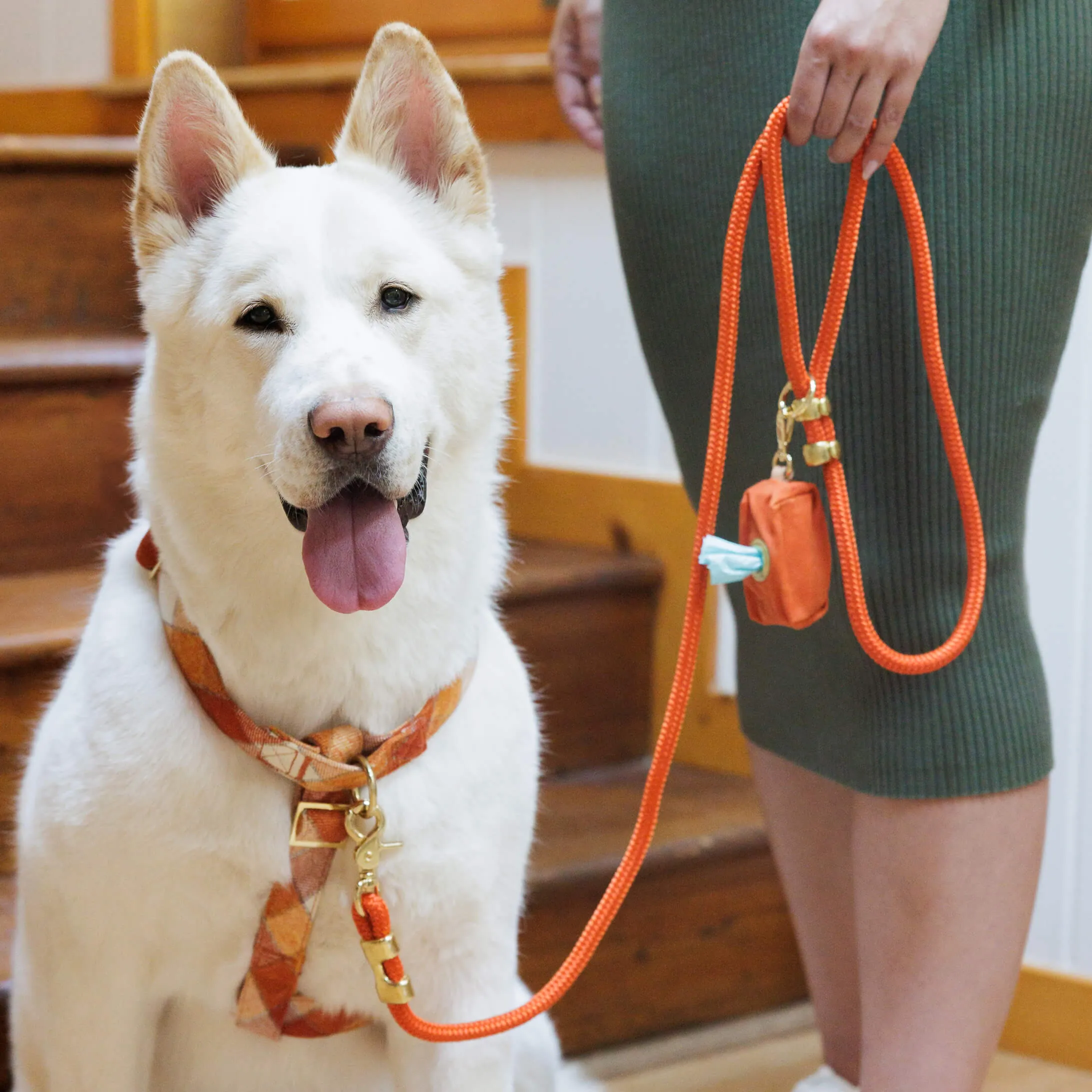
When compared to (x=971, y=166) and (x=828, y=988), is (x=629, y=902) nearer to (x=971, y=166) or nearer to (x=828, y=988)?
(x=828, y=988)

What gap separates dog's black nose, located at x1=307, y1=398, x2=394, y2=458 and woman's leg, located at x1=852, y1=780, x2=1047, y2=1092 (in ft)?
1.75

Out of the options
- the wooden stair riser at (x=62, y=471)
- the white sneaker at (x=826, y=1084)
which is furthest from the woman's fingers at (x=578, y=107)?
the white sneaker at (x=826, y=1084)

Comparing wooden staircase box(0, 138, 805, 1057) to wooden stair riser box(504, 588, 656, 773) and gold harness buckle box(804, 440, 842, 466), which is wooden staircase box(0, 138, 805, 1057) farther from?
gold harness buckle box(804, 440, 842, 466)

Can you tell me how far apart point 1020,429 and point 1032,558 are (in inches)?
32.1

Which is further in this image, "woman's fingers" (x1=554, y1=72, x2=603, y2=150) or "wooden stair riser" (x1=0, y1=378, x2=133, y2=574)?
"wooden stair riser" (x1=0, y1=378, x2=133, y2=574)

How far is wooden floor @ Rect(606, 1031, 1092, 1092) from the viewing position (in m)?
1.82

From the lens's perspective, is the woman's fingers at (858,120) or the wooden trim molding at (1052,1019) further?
the wooden trim molding at (1052,1019)

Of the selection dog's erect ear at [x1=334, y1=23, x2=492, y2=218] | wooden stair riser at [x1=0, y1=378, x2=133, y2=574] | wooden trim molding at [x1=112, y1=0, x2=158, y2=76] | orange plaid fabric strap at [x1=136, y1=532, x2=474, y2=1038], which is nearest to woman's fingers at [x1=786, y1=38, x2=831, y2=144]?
dog's erect ear at [x1=334, y1=23, x2=492, y2=218]

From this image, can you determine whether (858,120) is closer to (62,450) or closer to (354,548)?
(354,548)

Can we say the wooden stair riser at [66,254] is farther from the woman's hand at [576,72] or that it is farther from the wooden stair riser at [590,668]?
the woman's hand at [576,72]

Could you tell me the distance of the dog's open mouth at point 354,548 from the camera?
106 centimetres

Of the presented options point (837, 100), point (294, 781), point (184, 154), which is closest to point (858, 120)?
point (837, 100)

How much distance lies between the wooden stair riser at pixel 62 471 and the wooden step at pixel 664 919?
32.0 inches

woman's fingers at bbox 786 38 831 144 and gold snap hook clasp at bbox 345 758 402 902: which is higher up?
woman's fingers at bbox 786 38 831 144
